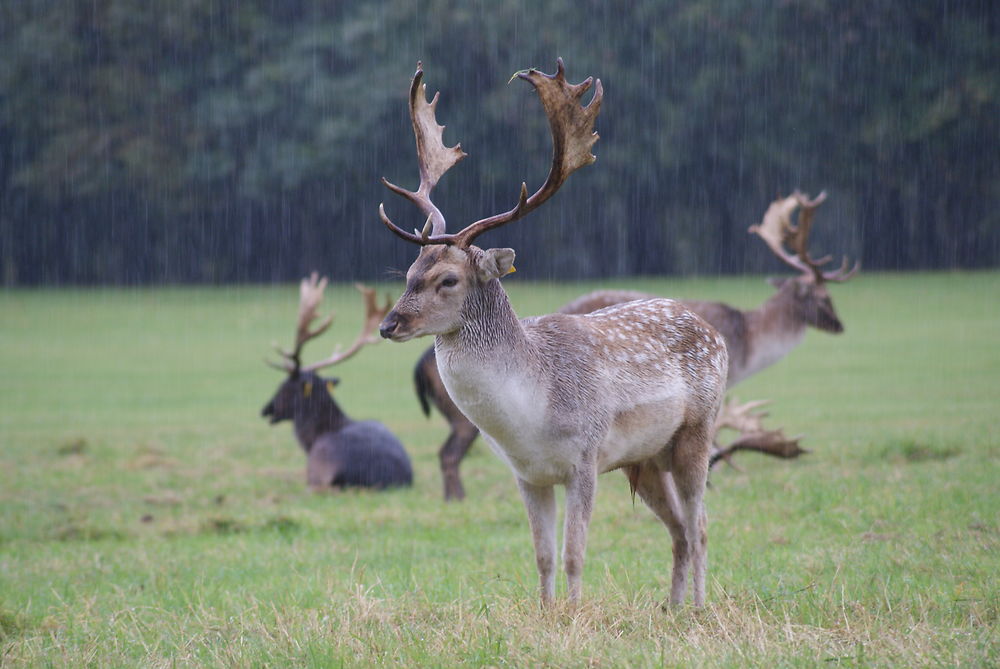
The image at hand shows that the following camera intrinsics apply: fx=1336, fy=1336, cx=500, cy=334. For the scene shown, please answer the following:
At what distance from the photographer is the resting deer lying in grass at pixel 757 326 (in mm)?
9664

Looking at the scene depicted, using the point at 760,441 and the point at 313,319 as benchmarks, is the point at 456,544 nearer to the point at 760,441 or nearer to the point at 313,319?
the point at 760,441

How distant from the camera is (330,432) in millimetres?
10766

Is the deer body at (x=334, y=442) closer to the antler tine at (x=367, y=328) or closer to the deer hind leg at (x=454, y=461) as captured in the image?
the antler tine at (x=367, y=328)

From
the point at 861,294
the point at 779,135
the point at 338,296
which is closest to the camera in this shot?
the point at 861,294

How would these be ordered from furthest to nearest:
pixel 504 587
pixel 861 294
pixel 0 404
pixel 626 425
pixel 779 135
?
pixel 779 135 → pixel 861 294 → pixel 0 404 → pixel 504 587 → pixel 626 425

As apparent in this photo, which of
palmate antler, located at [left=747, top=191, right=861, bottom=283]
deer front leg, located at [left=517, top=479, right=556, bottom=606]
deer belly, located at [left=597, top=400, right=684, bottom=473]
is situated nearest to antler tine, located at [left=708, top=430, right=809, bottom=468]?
palmate antler, located at [left=747, top=191, right=861, bottom=283]

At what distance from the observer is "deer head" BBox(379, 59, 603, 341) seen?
4863mm

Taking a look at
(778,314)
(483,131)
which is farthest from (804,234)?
(483,131)

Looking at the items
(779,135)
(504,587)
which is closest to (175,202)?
(779,135)

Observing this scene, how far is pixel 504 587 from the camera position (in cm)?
587

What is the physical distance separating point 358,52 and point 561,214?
22.0ft

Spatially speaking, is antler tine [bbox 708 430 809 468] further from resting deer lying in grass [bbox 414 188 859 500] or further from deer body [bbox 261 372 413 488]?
deer body [bbox 261 372 413 488]

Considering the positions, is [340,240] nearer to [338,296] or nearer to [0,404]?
[338,296]

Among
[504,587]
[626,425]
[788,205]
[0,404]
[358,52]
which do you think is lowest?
[0,404]
